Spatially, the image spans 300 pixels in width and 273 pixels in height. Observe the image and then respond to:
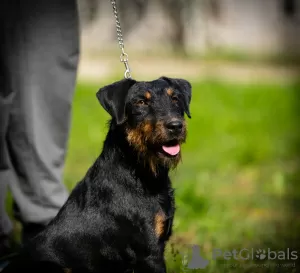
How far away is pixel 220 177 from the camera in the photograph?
799 cm

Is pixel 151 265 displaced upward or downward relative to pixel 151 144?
downward

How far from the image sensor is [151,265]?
3750 mm

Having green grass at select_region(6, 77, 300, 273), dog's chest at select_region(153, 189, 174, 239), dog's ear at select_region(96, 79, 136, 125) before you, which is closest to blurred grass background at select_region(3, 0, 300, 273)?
green grass at select_region(6, 77, 300, 273)

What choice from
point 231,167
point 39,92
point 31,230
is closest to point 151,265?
point 31,230

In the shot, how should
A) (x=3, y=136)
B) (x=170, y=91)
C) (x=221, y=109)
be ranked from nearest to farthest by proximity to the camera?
1. (x=170, y=91)
2. (x=3, y=136)
3. (x=221, y=109)

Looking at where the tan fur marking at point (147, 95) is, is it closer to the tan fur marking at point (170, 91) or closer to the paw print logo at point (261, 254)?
the tan fur marking at point (170, 91)

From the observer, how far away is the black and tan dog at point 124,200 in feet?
12.5

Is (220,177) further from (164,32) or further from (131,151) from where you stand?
Answer: (164,32)

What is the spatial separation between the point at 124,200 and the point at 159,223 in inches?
10.2

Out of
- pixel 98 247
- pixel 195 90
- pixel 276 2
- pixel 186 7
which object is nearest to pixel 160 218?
pixel 98 247

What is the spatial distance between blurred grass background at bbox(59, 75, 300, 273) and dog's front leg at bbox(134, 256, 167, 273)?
0.62m

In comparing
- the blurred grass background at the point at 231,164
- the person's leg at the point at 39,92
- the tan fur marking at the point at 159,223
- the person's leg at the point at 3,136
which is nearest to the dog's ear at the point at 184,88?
the tan fur marking at the point at 159,223

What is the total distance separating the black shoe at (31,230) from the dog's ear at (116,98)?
146 centimetres

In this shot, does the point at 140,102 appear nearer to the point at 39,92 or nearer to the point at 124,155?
the point at 124,155
